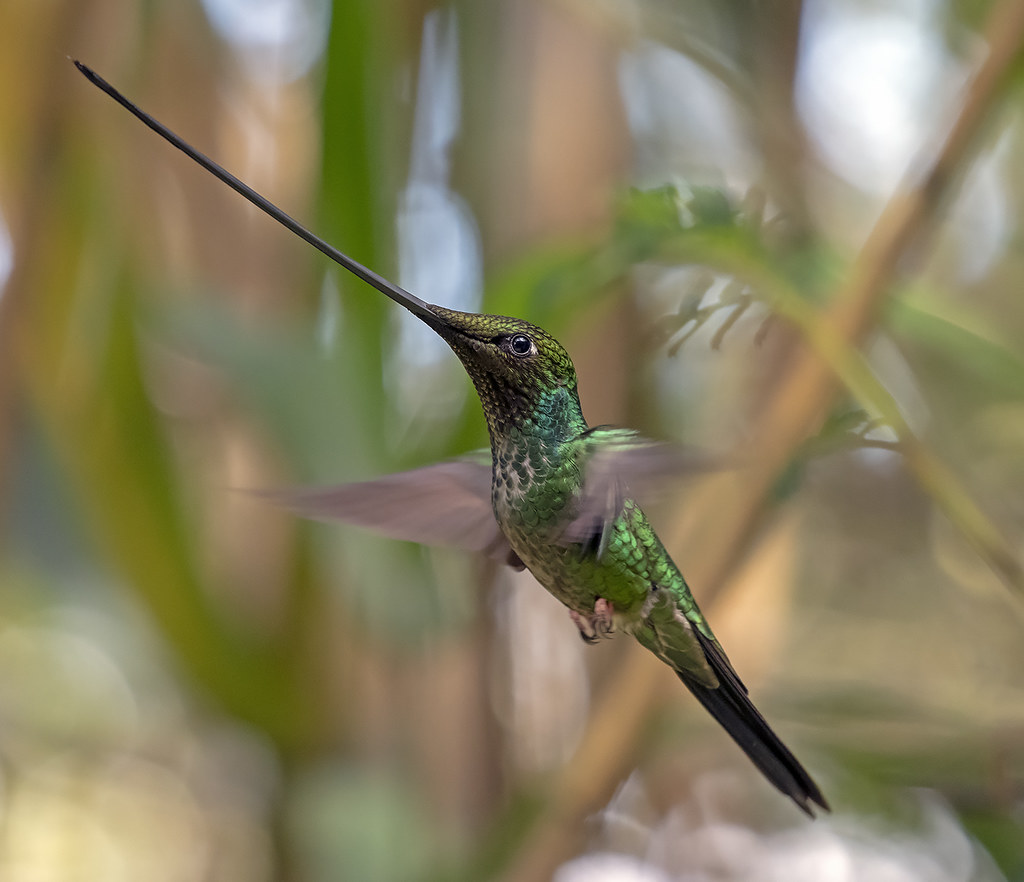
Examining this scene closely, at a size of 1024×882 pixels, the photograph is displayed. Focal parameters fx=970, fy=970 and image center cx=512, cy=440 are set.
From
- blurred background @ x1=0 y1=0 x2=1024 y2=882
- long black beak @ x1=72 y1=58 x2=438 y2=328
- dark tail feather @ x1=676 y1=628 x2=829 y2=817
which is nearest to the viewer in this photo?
long black beak @ x1=72 y1=58 x2=438 y2=328

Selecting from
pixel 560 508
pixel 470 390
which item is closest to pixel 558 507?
pixel 560 508

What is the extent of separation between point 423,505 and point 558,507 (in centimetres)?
9

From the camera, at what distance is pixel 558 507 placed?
0.36m

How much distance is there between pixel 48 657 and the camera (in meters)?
1.90

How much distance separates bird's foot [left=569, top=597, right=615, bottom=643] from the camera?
1.33 ft

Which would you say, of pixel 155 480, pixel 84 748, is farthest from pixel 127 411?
pixel 84 748

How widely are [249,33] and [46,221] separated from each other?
0.33m

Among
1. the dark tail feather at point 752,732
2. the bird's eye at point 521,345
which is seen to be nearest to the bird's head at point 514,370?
the bird's eye at point 521,345

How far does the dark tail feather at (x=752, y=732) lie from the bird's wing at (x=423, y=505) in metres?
0.11

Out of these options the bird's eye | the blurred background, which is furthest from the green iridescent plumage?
the blurred background

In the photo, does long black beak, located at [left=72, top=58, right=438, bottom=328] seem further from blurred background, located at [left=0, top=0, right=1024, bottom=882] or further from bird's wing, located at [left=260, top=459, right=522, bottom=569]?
blurred background, located at [left=0, top=0, right=1024, bottom=882]

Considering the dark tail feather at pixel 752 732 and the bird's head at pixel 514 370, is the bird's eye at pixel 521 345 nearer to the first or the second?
the bird's head at pixel 514 370

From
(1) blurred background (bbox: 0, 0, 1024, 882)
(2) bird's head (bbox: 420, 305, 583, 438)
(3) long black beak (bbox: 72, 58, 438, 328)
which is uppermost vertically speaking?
(3) long black beak (bbox: 72, 58, 438, 328)

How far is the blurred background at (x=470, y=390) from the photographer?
0.68 m
